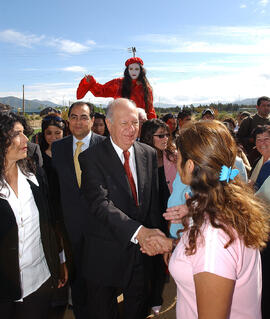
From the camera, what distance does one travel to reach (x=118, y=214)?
2.09 meters

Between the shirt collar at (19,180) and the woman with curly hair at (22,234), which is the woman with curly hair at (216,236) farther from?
the shirt collar at (19,180)

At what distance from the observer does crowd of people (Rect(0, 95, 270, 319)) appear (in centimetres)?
121

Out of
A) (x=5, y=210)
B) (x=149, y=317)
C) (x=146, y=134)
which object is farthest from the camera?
(x=146, y=134)

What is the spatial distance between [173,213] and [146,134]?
2.02 m

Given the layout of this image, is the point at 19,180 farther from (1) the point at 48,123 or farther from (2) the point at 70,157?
(1) the point at 48,123

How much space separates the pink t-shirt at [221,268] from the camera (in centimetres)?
112

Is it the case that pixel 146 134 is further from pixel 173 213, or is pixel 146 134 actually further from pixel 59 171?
pixel 173 213

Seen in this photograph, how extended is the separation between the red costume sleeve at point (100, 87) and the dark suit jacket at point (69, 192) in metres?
2.69

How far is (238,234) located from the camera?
1202mm

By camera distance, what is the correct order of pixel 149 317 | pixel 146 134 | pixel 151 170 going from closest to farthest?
1. pixel 151 170
2. pixel 149 317
3. pixel 146 134

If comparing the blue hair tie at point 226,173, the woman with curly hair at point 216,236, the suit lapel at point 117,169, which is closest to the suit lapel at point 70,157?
the suit lapel at point 117,169

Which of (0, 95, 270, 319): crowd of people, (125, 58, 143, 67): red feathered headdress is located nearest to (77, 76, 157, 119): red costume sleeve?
(125, 58, 143, 67): red feathered headdress

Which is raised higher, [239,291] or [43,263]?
[239,291]

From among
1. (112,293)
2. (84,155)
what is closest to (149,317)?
(112,293)
